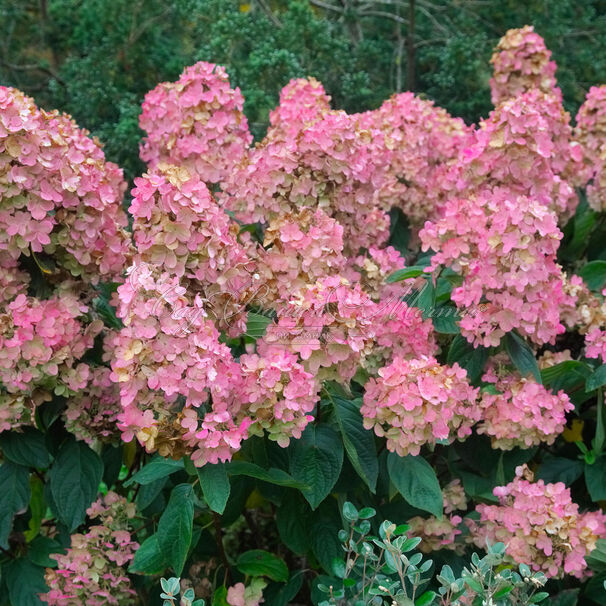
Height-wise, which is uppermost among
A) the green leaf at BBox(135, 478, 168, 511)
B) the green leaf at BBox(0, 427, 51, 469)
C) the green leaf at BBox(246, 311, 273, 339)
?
the green leaf at BBox(246, 311, 273, 339)

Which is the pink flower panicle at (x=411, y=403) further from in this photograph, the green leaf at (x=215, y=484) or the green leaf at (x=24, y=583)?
the green leaf at (x=24, y=583)

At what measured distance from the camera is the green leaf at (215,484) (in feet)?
4.85

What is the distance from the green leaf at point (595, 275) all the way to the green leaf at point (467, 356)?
2.06 ft

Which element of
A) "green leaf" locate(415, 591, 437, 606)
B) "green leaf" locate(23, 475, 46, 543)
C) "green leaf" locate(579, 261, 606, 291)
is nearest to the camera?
"green leaf" locate(415, 591, 437, 606)

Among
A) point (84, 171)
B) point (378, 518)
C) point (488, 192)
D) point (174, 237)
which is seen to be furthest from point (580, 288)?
point (84, 171)

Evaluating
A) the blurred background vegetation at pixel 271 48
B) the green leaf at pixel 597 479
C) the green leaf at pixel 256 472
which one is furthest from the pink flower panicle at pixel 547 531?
the blurred background vegetation at pixel 271 48

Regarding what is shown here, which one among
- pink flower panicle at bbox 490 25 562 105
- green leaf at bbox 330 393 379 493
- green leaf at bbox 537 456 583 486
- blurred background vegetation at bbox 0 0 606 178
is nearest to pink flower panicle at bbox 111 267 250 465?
green leaf at bbox 330 393 379 493

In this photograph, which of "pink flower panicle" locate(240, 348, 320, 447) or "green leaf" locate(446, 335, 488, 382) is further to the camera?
"green leaf" locate(446, 335, 488, 382)

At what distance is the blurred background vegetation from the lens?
430cm

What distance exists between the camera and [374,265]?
6.93ft

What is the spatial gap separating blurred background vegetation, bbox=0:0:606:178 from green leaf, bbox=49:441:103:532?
2.44m

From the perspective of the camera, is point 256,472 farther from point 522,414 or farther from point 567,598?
point 567,598

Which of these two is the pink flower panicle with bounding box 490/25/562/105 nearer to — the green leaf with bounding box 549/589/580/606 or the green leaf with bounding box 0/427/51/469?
the green leaf with bounding box 549/589/580/606

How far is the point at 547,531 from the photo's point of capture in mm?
1692
